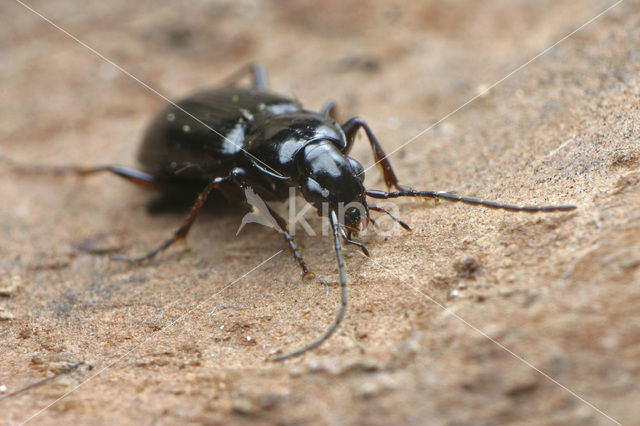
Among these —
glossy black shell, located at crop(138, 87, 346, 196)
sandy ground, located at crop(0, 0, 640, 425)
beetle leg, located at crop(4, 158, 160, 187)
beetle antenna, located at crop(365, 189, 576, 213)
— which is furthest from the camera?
beetle leg, located at crop(4, 158, 160, 187)

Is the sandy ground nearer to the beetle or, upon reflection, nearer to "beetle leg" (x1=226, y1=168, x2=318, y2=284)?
"beetle leg" (x1=226, y1=168, x2=318, y2=284)

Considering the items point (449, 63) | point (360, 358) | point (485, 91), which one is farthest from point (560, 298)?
point (449, 63)

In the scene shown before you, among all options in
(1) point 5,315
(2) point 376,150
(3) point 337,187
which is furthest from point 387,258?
(1) point 5,315

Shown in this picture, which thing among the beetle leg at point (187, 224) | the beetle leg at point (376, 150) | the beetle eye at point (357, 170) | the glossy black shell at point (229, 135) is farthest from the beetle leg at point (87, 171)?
the beetle eye at point (357, 170)

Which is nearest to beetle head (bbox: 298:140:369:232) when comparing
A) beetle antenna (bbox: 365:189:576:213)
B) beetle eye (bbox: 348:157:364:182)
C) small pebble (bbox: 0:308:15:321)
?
beetle eye (bbox: 348:157:364:182)

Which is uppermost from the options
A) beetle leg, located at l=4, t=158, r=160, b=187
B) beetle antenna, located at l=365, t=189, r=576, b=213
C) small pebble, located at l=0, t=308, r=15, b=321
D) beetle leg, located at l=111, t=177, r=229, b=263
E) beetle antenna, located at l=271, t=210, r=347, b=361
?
beetle leg, located at l=4, t=158, r=160, b=187

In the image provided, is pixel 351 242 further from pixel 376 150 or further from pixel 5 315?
pixel 5 315

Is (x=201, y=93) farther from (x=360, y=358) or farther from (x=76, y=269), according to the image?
(x=360, y=358)

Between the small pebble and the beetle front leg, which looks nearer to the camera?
the beetle front leg
